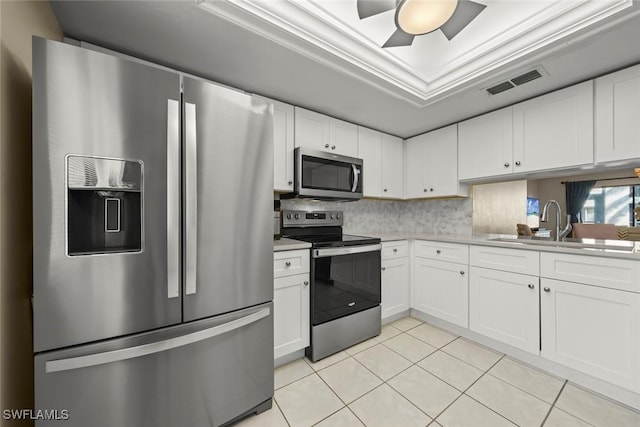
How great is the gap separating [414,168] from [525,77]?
4.43 ft

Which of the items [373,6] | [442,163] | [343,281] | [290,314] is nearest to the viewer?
[373,6]

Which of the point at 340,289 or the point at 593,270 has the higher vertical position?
the point at 593,270

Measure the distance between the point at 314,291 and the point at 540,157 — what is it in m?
2.16

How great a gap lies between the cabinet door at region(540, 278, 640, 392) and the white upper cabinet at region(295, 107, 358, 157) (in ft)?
6.51

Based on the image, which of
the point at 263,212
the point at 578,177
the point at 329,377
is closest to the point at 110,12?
the point at 263,212

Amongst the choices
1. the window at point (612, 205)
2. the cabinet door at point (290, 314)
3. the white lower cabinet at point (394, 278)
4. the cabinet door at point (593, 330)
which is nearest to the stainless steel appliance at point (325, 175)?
the white lower cabinet at point (394, 278)

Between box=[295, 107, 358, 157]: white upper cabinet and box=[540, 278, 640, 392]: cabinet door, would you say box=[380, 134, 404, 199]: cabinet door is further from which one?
box=[540, 278, 640, 392]: cabinet door

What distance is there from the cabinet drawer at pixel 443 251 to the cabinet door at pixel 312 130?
A: 1407 millimetres

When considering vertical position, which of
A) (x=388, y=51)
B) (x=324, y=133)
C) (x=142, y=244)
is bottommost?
(x=142, y=244)

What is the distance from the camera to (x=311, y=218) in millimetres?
2471

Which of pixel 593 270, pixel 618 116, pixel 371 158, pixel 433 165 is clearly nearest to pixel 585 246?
pixel 593 270

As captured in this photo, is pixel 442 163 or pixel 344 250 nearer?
pixel 344 250

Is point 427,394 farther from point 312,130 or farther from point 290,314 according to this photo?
point 312,130

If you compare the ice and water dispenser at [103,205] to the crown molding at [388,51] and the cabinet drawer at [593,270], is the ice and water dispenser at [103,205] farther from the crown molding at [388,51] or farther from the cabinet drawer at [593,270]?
the cabinet drawer at [593,270]
